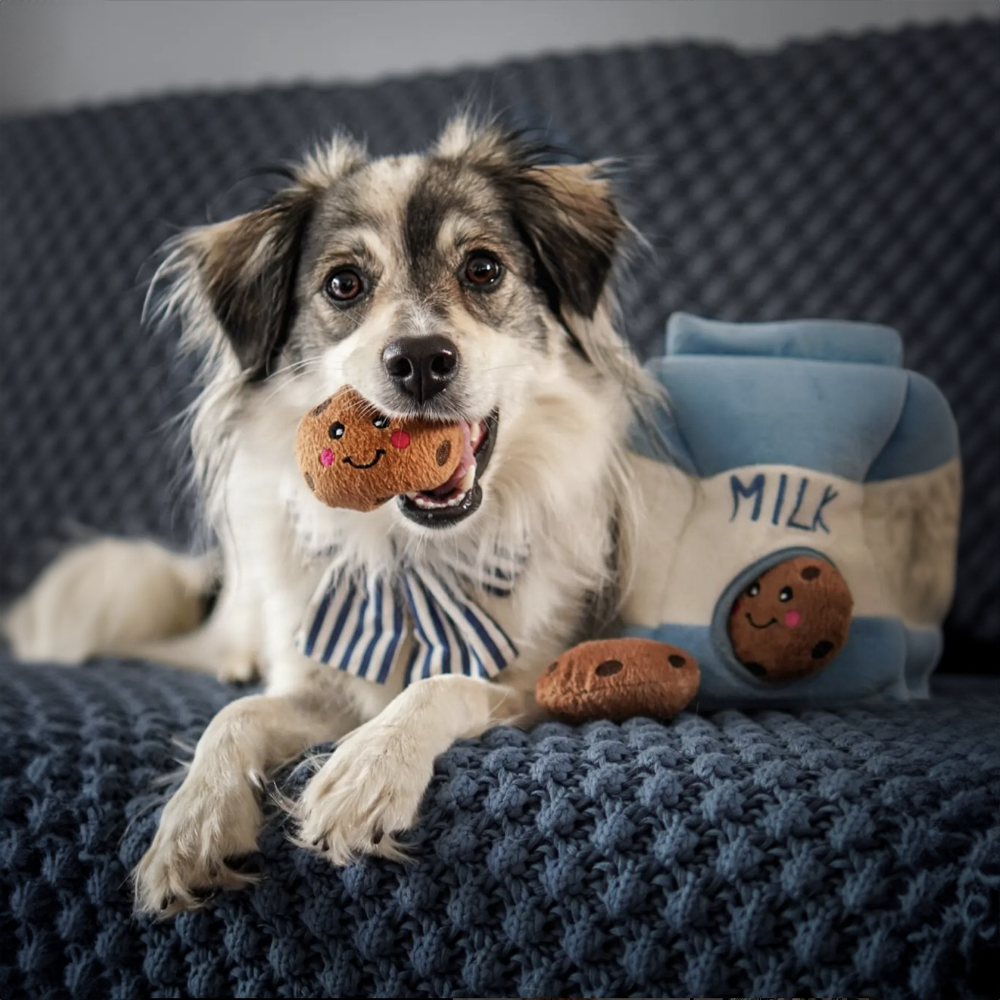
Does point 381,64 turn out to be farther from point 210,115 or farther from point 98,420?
point 98,420

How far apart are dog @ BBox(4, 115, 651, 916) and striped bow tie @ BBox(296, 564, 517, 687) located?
13 mm

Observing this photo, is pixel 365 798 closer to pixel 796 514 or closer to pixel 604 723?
pixel 604 723

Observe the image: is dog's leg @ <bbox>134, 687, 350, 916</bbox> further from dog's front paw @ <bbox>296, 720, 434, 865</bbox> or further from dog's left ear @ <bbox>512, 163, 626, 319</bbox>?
dog's left ear @ <bbox>512, 163, 626, 319</bbox>

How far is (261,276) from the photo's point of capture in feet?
3.99

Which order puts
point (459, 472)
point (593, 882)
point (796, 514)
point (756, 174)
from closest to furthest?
point (593, 882) → point (459, 472) → point (796, 514) → point (756, 174)

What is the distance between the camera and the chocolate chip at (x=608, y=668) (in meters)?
1.10

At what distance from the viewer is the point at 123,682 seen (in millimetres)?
1476

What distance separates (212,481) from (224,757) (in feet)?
1.34

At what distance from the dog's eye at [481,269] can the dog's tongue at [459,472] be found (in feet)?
0.64

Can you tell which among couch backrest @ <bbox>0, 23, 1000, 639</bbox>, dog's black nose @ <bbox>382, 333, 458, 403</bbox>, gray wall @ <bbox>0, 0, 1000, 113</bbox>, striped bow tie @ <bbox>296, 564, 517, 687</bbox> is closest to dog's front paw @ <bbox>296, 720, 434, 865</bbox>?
striped bow tie @ <bbox>296, 564, 517, 687</bbox>

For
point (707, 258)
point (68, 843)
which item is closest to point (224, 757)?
point (68, 843)

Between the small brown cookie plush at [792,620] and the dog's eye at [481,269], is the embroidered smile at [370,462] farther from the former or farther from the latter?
the small brown cookie plush at [792,620]

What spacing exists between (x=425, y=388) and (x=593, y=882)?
0.48m

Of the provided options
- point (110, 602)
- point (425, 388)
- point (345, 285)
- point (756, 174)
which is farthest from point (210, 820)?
point (756, 174)
